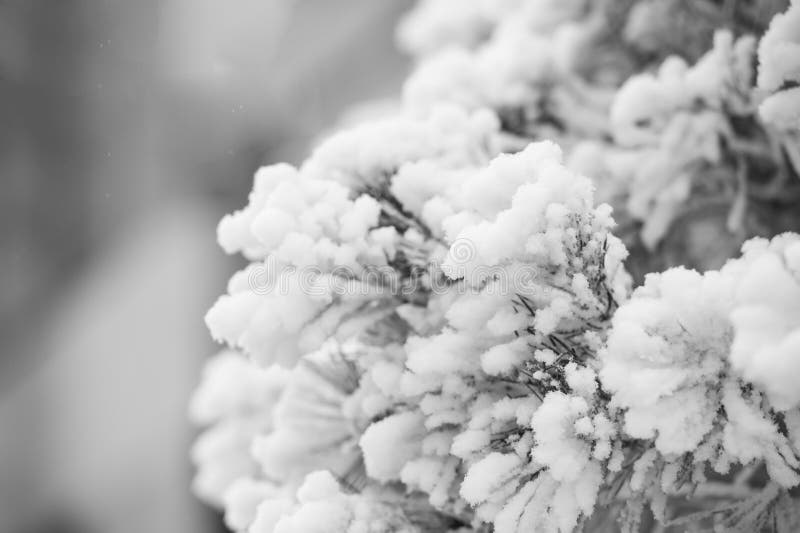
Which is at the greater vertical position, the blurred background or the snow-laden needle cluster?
the blurred background

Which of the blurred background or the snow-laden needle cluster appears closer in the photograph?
the snow-laden needle cluster

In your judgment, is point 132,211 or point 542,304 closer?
point 542,304

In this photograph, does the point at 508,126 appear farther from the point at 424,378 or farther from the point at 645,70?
the point at 424,378

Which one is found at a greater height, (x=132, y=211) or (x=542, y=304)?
(x=132, y=211)

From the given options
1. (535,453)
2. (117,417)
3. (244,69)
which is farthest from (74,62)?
(535,453)
